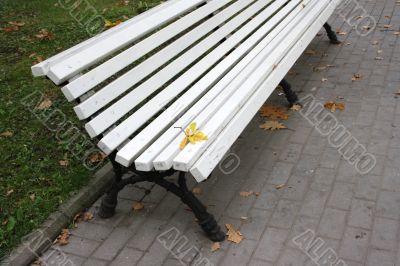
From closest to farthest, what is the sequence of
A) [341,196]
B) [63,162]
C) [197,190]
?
[341,196]
[197,190]
[63,162]

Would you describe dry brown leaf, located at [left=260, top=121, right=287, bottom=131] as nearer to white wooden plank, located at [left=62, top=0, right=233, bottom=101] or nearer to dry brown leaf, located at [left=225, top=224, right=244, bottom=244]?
white wooden plank, located at [left=62, top=0, right=233, bottom=101]

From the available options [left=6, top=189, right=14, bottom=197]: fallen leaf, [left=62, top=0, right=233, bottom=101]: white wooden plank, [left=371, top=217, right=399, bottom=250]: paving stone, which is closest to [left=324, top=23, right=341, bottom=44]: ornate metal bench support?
[left=62, top=0, right=233, bottom=101]: white wooden plank

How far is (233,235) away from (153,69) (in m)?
1.18

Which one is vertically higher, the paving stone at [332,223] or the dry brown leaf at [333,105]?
the paving stone at [332,223]

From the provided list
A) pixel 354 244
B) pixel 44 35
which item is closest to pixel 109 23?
pixel 44 35

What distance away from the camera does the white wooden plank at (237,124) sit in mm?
2402

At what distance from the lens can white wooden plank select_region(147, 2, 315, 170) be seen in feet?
8.21

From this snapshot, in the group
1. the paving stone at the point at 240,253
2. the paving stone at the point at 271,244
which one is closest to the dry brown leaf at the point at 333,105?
the paving stone at the point at 271,244

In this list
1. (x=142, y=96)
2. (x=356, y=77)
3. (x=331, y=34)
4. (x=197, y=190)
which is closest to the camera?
(x=142, y=96)

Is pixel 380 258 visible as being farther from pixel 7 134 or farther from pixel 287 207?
pixel 7 134

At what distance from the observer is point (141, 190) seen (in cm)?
341

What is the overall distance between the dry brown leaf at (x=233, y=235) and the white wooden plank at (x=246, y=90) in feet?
2.15

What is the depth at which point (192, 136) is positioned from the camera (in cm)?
263

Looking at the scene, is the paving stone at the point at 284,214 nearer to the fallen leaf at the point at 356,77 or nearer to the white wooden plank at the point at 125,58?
the white wooden plank at the point at 125,58
